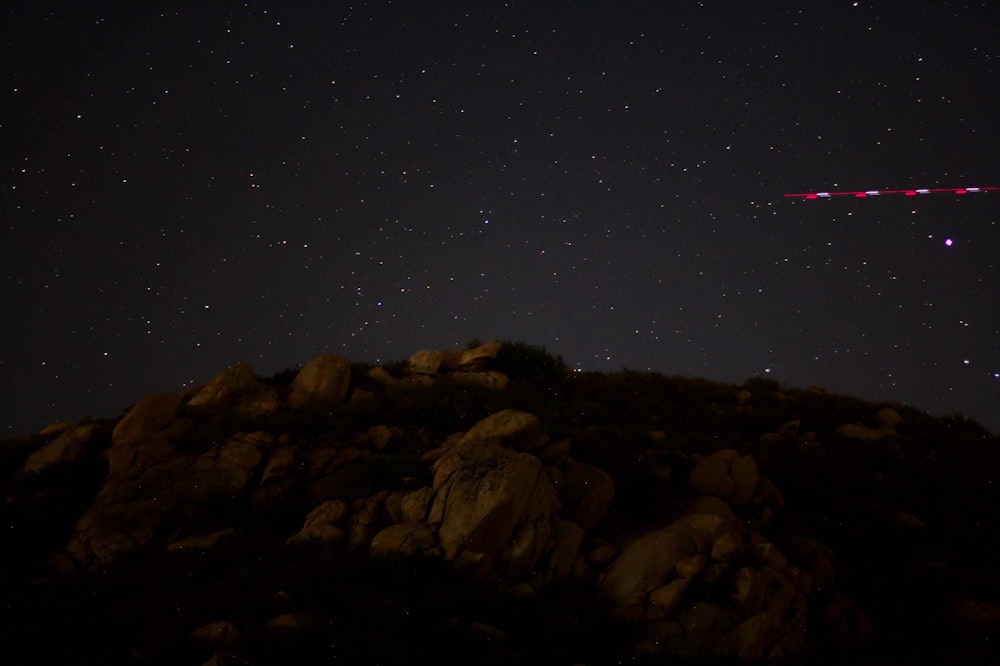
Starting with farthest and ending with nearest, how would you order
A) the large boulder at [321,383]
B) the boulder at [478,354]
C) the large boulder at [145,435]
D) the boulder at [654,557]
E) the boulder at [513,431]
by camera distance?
the boulder at [478,354], the large boulder at [321,383], the large boulder at [145,435], the boulder at [513,431], the boulder at [654,557]

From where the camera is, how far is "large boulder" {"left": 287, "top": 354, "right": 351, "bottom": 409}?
17406mm

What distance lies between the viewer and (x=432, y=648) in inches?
332

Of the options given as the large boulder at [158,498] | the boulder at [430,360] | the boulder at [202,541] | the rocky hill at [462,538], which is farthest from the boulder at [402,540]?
the boulder at [430,360]

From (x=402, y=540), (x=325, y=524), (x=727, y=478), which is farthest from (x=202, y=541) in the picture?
(x=727, y=478)

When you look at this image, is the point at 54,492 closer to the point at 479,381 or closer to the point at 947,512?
the point at 479,381

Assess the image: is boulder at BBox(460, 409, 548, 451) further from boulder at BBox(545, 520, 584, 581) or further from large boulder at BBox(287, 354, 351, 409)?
large boulder at BBox(287, 354, 351, 409)

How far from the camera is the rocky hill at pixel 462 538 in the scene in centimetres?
904

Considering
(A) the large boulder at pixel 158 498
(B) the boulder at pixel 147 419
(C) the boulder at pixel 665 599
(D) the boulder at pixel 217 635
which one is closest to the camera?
(D) the boulder at pixel 217 635

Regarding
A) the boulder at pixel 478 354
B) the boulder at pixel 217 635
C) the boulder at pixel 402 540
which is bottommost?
the boulder at pixel 478 354

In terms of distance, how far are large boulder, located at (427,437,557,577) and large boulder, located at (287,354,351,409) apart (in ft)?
19.8

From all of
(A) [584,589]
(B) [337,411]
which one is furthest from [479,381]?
(A) [584,589]

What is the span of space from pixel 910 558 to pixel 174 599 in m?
13.1

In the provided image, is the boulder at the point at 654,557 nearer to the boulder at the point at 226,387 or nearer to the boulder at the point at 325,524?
the boulder at the point at 325,524

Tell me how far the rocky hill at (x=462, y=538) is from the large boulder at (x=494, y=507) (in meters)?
0.04
